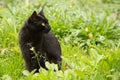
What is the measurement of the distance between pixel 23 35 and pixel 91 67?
920 millimetres

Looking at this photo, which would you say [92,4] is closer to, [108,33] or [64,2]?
[64,2]

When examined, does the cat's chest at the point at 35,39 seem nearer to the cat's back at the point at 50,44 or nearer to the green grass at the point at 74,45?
the cat's back at the point at 50,44

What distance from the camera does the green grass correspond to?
14.0ft

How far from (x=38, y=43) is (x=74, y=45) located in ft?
5.16

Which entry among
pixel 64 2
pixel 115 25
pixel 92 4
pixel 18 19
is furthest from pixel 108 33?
pixel 92 4

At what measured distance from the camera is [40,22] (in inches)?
177

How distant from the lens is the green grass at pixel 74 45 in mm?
4270

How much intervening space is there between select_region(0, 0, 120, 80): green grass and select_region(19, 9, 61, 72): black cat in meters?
0.24

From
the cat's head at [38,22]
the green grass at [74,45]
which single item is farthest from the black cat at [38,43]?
the green grass at [74,45]

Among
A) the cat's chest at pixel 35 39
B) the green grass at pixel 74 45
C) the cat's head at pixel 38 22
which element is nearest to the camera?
the green grass at pixel 74 45

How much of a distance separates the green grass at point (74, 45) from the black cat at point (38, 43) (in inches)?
9.5

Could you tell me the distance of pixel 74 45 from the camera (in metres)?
6.25

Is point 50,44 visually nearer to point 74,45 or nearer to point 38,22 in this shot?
point 38,22

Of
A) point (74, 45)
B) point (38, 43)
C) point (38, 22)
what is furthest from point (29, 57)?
point (74, 45)
